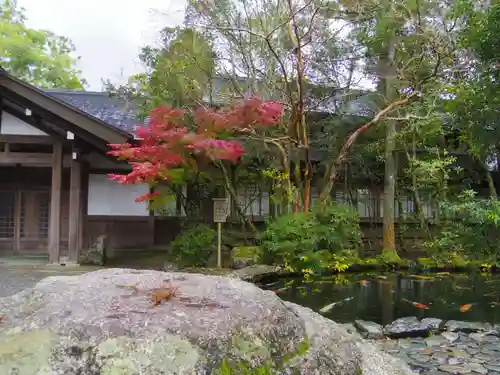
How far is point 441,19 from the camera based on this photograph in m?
10.3

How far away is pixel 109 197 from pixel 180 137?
12.1ft

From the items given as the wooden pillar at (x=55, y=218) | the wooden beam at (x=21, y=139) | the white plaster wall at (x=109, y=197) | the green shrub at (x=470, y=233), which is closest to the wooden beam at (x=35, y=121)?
the wooden beam at (x=21, y=139)

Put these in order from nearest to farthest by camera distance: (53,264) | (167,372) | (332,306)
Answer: (167,372)
(332,306)
(53,264)

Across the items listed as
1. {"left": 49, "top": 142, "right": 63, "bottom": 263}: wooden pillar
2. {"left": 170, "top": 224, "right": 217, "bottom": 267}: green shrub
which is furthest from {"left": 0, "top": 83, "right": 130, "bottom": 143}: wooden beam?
{"left": 170, "top": 224, "right": 217, "bottom": 267}: green shrub

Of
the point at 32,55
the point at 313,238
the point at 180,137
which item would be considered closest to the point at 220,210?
the point at 180,137

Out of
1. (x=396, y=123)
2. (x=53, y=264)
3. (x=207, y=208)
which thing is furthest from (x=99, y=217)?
(x=396, y=123)

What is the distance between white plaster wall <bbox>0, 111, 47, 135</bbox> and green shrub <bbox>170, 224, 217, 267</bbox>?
4358 millimetres

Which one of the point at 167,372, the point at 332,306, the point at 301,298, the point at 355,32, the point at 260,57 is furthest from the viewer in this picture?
the point at 355,32

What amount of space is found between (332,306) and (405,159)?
26.7 feet

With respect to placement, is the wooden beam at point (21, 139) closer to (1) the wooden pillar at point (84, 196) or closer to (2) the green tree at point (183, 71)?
(1) the wooden pillar at point (84, 196)

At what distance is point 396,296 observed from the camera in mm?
8320

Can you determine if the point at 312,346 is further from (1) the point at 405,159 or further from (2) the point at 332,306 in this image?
(1) the point at 405,159

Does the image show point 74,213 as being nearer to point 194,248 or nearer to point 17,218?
point 17,218

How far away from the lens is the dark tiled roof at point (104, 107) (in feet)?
42.6
